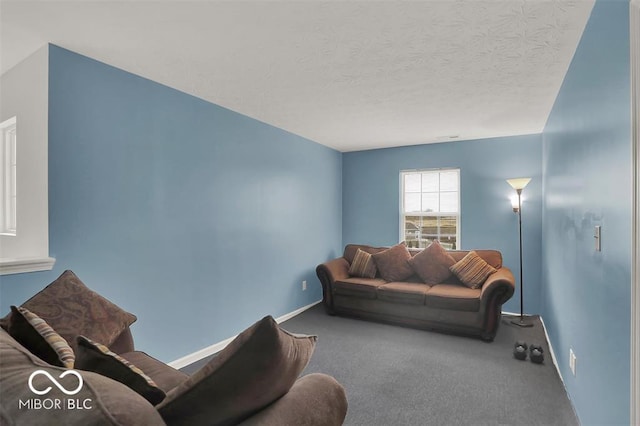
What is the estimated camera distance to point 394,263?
4.44 m

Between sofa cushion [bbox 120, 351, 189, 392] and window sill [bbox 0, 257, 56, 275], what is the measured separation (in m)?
0.77

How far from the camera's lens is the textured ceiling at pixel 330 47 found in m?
1.75

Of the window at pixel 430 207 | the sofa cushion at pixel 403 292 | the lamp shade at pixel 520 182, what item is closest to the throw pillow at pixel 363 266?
the sofa cushion at pixel 403 292

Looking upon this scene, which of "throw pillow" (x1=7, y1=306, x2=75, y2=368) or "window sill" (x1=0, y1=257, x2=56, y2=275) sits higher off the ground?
"window sill" (x1=0, y1=257, x2=56, y2=275)

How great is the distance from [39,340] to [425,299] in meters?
3.48

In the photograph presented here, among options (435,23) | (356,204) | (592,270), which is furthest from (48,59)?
(356,204)

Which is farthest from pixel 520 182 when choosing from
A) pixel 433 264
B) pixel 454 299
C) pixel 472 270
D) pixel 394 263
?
pixel 394 263

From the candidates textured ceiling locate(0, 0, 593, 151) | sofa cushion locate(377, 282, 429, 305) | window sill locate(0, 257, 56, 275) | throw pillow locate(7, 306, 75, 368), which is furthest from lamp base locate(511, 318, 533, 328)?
window sill locate(0, 257, 56, 275)

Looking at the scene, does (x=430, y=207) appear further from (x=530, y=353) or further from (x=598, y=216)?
(x=598, y=216)

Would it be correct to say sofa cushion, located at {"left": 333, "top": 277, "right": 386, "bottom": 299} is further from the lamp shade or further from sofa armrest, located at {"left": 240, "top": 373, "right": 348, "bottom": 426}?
sofa armrest, located at {"left": 240, "top": 373, "right": 348, "bottom": 426}

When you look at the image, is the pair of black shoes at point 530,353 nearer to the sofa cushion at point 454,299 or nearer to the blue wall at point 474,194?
the sofa cushion at point 454,299

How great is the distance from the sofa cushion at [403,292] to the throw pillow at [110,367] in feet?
10.7

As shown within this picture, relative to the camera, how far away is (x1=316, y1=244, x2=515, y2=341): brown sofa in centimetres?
347

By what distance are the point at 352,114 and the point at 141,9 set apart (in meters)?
2.23
